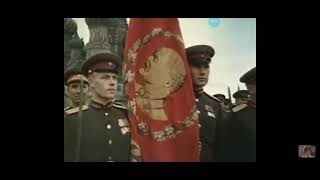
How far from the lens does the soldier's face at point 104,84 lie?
4.03m

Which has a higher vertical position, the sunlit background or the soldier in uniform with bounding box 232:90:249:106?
the sunlit background

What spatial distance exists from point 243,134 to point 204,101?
0.38 m

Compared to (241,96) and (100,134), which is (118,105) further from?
(241,96)

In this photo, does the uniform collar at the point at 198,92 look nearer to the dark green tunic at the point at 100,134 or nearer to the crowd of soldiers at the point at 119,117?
the crowd of soldiers at the point at 119,117

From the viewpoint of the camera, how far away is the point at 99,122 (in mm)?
4039

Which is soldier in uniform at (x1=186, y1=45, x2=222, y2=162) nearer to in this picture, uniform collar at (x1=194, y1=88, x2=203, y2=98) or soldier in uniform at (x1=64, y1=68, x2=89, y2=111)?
uniform collar at (x1=194, y1=88, x2=203, y2=98)

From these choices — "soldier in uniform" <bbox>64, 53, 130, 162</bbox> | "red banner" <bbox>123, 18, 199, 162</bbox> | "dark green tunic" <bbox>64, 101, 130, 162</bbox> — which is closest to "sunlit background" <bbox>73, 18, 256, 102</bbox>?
"red banner" <bbox>123, 18, 199, 162</bbox>

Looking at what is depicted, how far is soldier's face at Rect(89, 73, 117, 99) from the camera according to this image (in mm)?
4027
